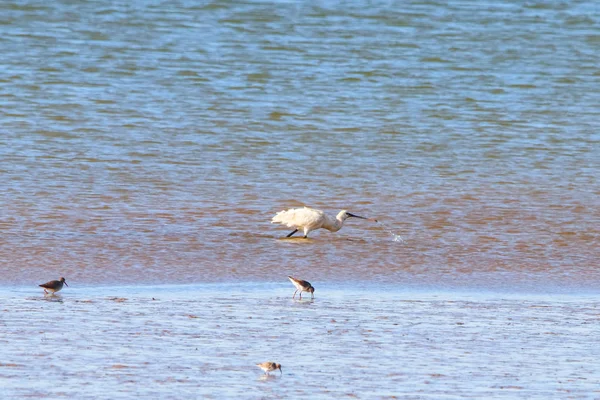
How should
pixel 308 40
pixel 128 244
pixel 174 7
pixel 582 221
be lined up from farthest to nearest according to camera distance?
pixel 174 7 → pixel 308 40 → pixel 582 221 → pixel 128 244

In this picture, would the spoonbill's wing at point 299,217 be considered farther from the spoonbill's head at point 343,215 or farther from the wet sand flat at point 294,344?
the wet sand flat at point 294,344

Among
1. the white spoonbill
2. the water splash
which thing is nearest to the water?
the water splash

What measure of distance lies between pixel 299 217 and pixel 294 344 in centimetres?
406

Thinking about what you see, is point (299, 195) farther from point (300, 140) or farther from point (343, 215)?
point (300, 140)

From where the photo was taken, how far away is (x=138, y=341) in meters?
6.57

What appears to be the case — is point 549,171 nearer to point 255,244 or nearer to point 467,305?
point 255,244

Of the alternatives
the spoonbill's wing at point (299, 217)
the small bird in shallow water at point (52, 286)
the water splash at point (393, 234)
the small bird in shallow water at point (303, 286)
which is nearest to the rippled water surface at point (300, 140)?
the water splash at point (393, 234)

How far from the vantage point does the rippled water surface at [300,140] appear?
31.7 feet

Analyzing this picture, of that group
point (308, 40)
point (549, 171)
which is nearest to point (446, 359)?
point (549, 171)

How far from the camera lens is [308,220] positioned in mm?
10641

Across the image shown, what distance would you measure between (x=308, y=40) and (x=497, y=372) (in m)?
13.9

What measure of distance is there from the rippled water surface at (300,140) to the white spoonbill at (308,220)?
123mm

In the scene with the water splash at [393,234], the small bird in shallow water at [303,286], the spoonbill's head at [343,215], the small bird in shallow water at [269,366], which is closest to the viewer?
the small bird in shallow water at [269,366]

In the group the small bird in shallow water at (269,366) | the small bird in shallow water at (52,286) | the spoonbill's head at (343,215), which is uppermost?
the spoonbill's head at (343,215)
